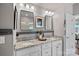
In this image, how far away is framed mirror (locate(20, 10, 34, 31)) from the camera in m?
1.65

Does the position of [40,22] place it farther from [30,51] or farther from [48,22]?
[30,51]

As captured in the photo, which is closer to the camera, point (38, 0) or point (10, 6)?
point (38, 0)

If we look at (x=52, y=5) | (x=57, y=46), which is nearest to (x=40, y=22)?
(x=52, y=5)

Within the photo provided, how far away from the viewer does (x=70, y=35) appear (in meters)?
1.55

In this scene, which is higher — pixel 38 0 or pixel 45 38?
pixel 38 0

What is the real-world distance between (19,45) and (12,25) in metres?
0.30

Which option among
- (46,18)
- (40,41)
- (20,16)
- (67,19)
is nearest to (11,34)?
(20,16)

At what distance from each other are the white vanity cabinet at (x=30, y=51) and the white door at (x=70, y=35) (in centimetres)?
40

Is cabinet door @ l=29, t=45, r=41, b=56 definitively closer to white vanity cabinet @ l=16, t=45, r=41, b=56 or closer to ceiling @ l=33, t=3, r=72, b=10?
white vanity cabinet @ l=16, t=45, r=41, b=56

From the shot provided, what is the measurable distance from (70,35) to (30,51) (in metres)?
0.60

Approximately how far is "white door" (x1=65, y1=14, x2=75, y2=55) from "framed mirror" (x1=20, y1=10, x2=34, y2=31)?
514 mm

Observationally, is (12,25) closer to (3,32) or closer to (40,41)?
(3,32)

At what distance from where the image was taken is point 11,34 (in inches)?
59.3

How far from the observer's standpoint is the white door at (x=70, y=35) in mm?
1516
